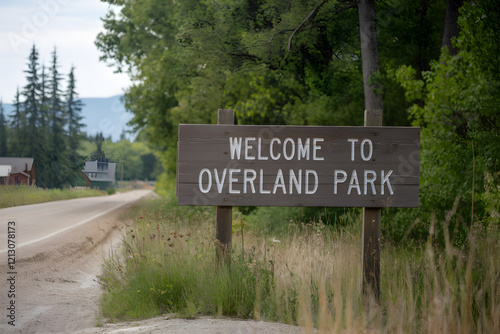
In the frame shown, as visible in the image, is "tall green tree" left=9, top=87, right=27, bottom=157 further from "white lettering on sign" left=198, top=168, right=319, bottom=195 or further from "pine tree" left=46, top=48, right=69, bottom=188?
"white lettering on sign" left=198, top=168, right=319, bottom=195

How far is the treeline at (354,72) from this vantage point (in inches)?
321

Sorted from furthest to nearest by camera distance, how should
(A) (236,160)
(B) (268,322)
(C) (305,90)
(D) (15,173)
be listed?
(C) (305,90)
(D) (15,173)
(A) (236,160)
(B) (268,322)

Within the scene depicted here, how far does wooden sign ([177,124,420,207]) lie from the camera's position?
5719mm

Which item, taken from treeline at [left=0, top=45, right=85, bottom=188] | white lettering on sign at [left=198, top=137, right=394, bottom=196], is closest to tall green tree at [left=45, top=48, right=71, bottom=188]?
treeline at [left=0, top=45, right=85, bottom=188]

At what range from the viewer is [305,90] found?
18703 mm

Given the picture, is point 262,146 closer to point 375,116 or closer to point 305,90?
point 375,116

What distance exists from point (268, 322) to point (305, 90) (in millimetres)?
14683

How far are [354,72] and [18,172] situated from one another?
35.4 feet

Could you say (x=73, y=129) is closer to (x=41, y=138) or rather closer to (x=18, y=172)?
(x=41, y=138)

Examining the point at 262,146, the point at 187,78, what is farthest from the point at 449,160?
the point at 187,78

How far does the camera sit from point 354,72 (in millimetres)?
15477

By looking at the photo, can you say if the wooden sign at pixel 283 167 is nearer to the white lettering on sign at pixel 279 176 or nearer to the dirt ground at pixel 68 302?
the white lettering on sign at pixel 279 176

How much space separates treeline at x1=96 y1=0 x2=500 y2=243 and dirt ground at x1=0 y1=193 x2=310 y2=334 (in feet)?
7.00

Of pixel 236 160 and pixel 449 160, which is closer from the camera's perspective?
pixel 236 160
